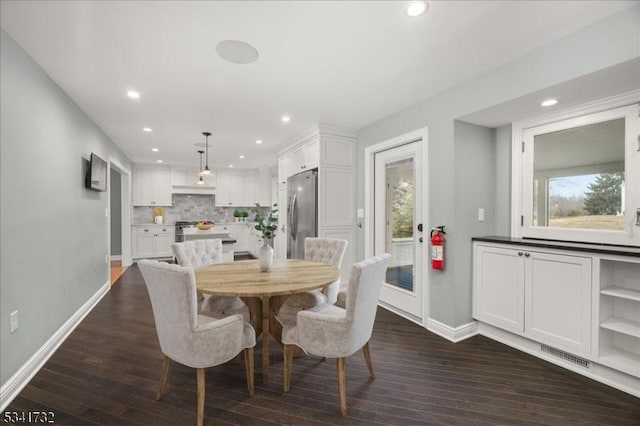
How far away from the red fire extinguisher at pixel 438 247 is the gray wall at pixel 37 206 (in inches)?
130

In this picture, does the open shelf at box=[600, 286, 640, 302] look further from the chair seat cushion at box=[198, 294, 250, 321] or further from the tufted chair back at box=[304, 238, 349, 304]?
the chair seat cushion at box=[198, 294, 250, 321]

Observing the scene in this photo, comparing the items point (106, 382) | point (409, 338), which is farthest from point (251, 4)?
point (409, 338)

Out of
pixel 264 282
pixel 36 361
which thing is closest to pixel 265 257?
pixel 264 282

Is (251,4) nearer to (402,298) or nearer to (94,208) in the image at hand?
(402,298)

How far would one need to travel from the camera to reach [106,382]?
6.48 ft

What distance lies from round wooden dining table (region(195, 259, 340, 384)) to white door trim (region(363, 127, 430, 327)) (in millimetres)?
1163

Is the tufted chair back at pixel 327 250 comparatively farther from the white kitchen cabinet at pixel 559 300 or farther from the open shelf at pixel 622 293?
the open shelf at pixel 622 293

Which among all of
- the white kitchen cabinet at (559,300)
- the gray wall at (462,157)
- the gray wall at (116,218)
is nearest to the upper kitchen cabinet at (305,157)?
the gray wall at (462,157)

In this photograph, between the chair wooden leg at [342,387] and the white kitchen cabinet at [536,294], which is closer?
the chair wooden leg at [342,387]

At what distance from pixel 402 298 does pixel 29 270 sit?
3.42 m

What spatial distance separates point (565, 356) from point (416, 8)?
8.97 ft

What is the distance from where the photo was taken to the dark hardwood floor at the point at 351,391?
1.64m

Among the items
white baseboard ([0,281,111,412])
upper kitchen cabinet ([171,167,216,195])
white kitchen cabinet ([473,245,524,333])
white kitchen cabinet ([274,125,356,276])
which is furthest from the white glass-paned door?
upper kitchen cabinet ([171,167,216,195])

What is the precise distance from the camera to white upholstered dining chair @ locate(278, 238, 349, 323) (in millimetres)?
2338
